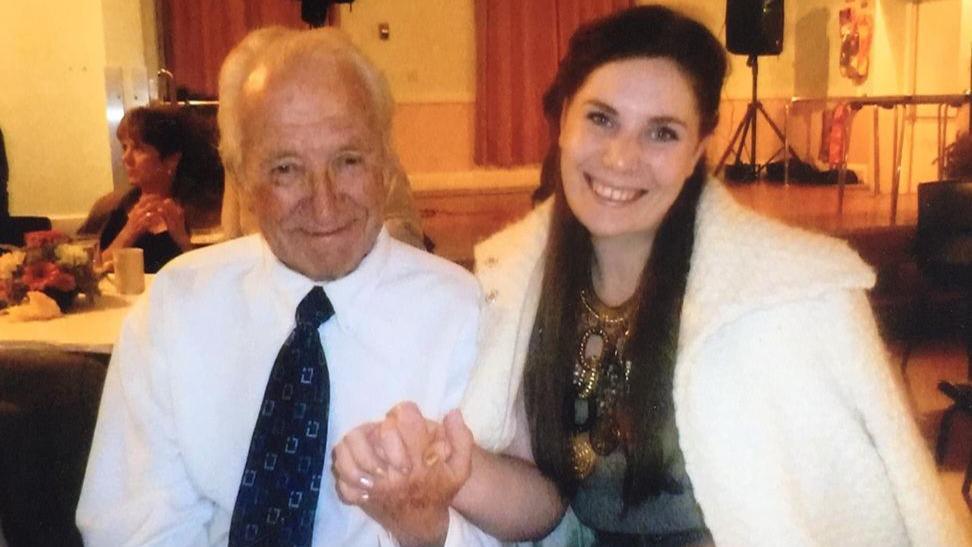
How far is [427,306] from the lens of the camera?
4.42 feet

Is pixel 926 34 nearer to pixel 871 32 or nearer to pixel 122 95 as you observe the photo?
pixel 871 32

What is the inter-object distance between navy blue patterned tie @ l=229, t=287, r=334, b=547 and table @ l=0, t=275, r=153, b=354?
2.89 feet

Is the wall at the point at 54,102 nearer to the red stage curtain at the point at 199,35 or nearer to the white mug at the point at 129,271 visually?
the red stage curtain at the point at 199,35

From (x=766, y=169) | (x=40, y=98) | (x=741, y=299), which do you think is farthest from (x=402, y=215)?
(x=766, y=169)

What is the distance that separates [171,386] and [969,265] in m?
3.60

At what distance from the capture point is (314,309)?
127cm

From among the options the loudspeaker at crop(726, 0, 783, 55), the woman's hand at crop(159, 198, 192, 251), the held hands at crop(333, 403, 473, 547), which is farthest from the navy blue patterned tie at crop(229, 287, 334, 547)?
the loudspeaker at crop(726, 0, 783, 55)

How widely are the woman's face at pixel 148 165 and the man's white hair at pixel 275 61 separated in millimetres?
1969

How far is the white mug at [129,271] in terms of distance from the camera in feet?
7.85

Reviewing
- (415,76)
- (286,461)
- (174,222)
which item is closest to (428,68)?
(415,76)

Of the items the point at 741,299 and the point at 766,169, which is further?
the point at 766,169

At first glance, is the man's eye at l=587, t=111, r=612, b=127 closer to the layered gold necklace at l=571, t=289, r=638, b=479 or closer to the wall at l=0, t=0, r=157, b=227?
the layered gold necklace at l=571, t=289, r=638, b=479

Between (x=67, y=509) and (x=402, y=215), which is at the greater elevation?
(x=402, y=215)

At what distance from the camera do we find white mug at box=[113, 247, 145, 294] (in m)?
2.39
